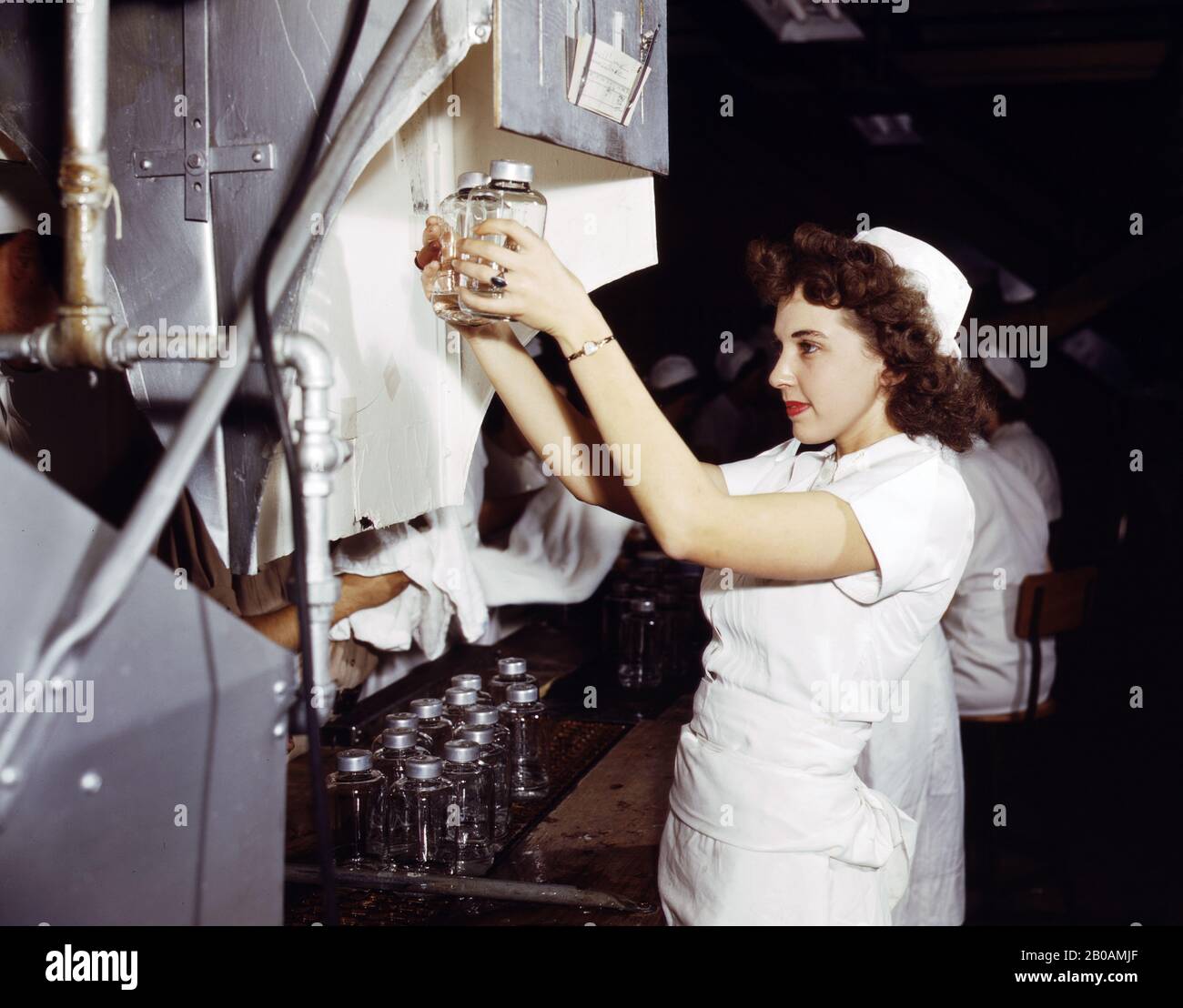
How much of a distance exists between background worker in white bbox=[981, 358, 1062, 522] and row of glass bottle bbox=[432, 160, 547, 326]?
2.90 m

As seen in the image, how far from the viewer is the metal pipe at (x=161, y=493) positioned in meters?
0.88

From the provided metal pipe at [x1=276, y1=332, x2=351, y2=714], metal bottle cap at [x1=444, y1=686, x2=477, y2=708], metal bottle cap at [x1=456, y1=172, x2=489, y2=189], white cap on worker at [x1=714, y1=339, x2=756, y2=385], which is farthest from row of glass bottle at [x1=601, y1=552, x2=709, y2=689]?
white cap on worker at [x1=714, y1=339, x2=756, y2=385]

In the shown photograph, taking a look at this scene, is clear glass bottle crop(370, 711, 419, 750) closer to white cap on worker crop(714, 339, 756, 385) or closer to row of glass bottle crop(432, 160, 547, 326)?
row of glass bottle crop(432, 160, 547, 326)

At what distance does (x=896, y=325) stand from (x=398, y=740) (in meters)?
1.11

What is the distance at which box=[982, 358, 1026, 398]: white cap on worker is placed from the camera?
4227 millimetres

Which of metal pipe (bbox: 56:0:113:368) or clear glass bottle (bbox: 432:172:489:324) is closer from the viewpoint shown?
metal pipe (bbox: 56:0:113:368)

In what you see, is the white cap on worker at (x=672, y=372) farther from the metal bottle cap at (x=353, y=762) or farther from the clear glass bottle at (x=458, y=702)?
the metal bottle cap at (x=353, y=762)

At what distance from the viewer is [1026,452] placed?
412 centimetres

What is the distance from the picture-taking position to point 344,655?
2.76 metres

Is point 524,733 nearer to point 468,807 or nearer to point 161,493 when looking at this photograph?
point 468,807

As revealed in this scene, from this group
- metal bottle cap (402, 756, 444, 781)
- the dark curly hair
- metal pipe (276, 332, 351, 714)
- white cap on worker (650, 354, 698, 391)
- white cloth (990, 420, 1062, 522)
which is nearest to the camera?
metal pipe (276, 332, 351, 714)

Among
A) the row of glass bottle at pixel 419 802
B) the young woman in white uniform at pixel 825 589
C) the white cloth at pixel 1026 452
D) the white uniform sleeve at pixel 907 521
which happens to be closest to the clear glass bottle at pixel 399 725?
the row of glass bottle at pixel 419 802

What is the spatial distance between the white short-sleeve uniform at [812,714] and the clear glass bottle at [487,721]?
495 millimetres
